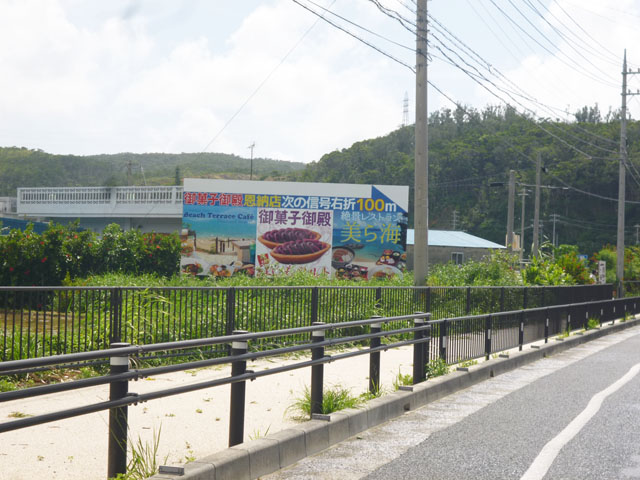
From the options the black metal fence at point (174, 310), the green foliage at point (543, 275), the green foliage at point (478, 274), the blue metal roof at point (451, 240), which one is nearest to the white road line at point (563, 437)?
the black metal fence at point (174, 310)

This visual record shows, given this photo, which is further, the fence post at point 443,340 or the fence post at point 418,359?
the fence post at point 443,340

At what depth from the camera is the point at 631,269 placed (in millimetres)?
47312

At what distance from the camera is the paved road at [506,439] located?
21.1ft

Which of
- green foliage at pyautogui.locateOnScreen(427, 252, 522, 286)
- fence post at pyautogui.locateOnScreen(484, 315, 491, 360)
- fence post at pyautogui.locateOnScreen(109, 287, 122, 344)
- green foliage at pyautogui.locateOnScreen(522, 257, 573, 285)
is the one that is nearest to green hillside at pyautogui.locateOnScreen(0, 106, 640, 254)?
green foliage at pyautogui.locateOnScreen(522, 257, 573, 285)

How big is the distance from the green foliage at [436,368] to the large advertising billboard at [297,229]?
83.8 ft

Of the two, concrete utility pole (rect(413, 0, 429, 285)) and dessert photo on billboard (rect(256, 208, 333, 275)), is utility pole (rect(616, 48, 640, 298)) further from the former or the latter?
concrete utility pole (rect(413, 0, 429, 285))

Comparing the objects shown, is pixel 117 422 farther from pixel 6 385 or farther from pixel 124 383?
pixel 6 385

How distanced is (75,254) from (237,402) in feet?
53.2

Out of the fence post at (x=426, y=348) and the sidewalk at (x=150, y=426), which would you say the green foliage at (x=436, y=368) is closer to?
the fence post at (x=426, y=348)

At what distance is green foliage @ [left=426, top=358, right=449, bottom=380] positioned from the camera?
1089 centimetres

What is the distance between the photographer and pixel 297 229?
37.4m

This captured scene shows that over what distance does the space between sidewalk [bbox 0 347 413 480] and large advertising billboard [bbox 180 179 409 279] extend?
2594cm

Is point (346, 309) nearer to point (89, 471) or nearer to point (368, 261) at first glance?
point (89, 471)

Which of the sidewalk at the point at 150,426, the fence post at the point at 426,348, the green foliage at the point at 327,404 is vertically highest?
the fence post at the point at 426,348
